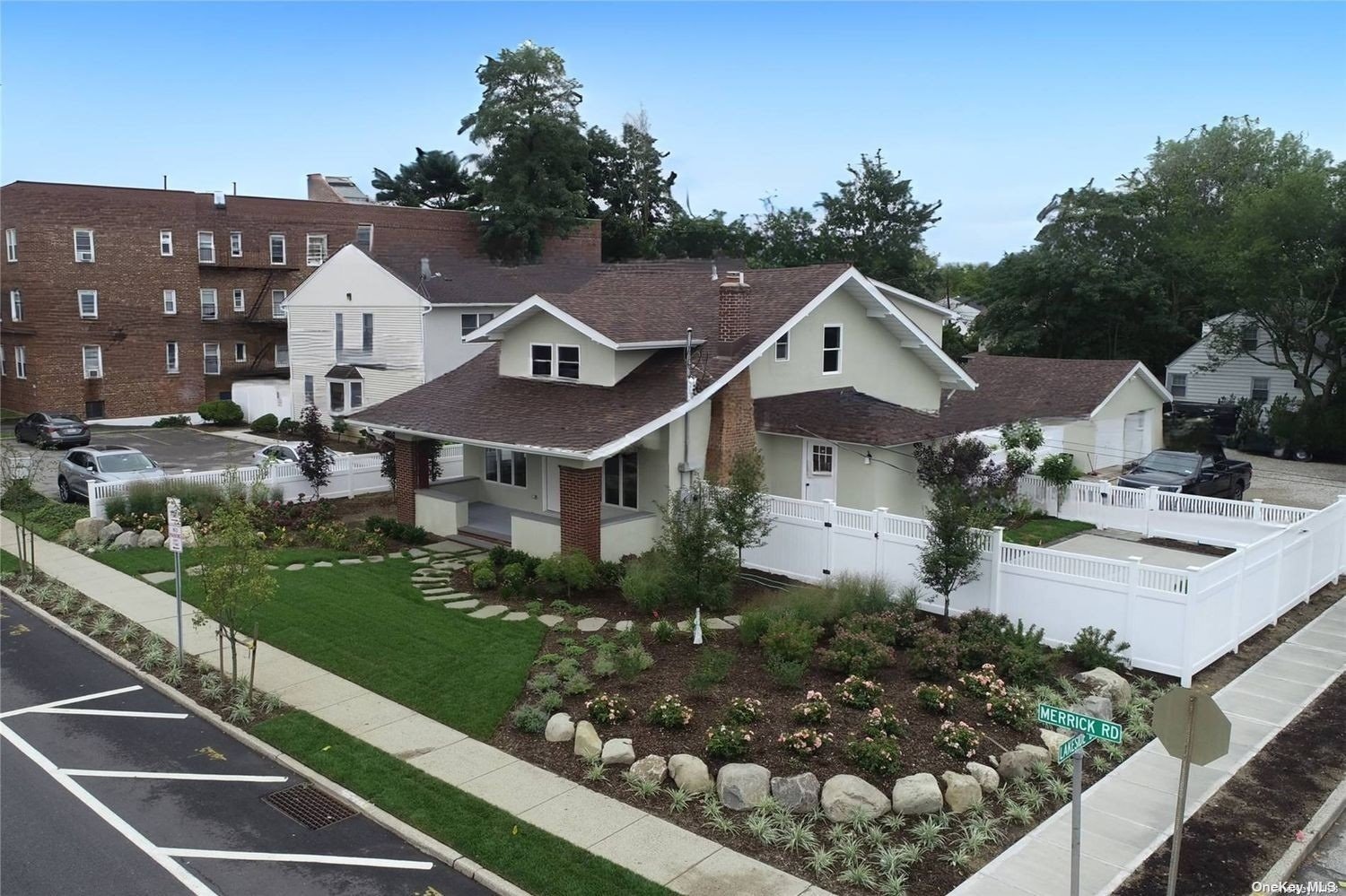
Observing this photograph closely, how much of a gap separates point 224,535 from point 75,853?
453 cm

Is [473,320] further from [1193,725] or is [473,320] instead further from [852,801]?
[1193,725]

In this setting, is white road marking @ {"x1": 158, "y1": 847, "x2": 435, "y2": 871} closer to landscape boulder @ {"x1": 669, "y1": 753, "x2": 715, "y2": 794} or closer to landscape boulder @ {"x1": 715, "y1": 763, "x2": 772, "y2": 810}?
landscape boulder @ {"x1": 669, "y1": 753, "x2": 715, "y2": 794}

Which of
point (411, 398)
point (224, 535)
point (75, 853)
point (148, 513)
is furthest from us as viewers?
point (411, 398)

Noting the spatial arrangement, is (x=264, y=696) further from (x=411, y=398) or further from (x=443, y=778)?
(x=411, y=398)

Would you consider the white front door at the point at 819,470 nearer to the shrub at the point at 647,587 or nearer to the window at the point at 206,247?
the shrub at the point at 647,587

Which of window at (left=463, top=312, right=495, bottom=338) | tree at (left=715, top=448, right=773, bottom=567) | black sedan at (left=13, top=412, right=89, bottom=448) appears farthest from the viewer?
window at (left=463, top=312, right=495, bottom=338)

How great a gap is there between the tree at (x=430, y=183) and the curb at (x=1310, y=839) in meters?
70.2

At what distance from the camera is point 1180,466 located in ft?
90.6

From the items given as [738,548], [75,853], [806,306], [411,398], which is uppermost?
[806,306]

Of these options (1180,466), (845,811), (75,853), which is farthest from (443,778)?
(1180,466)

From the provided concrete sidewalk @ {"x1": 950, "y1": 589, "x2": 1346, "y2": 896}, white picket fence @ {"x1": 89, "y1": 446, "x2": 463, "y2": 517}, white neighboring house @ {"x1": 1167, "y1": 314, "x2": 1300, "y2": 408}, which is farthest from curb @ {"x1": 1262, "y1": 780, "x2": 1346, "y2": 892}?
white neighboring house @ {"x1": 1167, "y1": 314, "x2": 1300, "y2": 408}

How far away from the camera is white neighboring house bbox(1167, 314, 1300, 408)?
45.5m

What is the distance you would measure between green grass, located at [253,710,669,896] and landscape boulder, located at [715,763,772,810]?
169 cm

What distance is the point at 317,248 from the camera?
53.6 meters
